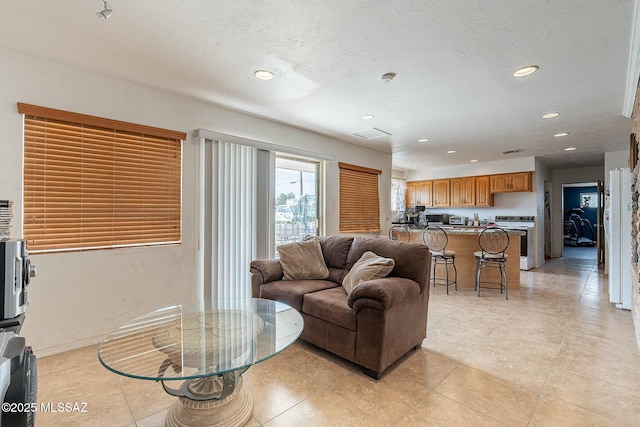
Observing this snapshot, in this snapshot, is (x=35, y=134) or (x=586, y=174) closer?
(x=35, y=134)

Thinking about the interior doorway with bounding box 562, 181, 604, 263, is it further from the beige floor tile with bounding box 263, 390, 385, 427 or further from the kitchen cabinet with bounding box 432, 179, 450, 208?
the beige floor tile with bounding box 263, 390, 385, 427

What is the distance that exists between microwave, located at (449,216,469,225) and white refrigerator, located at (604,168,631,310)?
3.53 m

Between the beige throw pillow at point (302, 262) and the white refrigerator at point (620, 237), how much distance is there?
11.8 feet

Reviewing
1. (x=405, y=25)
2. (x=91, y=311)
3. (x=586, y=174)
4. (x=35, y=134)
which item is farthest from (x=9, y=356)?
(x=586, y=174)

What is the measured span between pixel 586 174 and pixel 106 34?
32.1ft

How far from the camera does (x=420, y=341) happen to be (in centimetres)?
245

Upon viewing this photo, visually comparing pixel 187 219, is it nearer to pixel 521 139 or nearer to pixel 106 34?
pixel 106 34

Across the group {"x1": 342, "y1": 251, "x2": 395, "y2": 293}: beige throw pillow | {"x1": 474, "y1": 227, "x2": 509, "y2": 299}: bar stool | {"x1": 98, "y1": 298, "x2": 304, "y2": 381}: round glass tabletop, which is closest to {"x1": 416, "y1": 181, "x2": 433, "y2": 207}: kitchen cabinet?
{"x1": 474, "y1": 227, "x2": 509, "y2": 299}: bar stool

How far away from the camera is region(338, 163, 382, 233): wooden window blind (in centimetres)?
485

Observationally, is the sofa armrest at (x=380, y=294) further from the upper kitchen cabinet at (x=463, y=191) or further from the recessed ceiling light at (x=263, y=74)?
the upper kitchen cabinet at (x=463, y=191)

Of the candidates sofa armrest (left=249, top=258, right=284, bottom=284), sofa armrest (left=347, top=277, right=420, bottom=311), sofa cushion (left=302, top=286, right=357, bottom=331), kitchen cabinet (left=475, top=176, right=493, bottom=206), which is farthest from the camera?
kitchen cabinet (left=475, top=176, right=493, bottom=206)

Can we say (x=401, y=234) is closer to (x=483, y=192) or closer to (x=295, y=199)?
(x=295, y=199)

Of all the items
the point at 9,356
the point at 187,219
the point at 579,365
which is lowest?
the point at 579,365

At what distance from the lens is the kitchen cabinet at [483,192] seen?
260 inches
